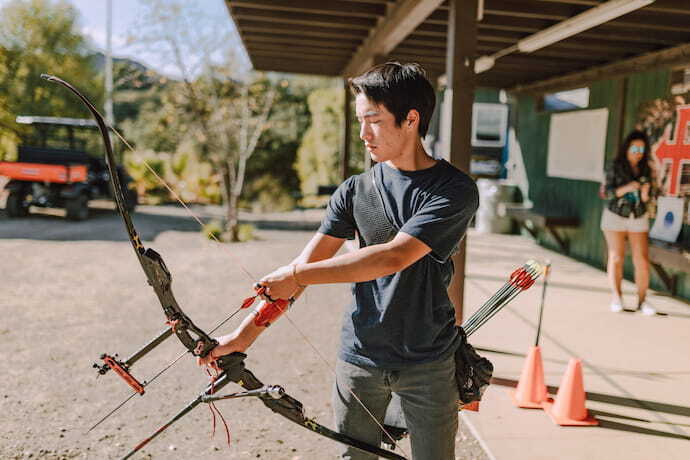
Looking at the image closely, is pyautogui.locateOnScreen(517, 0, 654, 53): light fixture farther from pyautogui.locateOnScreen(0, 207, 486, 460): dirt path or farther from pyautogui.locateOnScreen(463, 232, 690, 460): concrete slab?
pyautogui.locateOnScreen(0, 207, 486, 460): dirt path

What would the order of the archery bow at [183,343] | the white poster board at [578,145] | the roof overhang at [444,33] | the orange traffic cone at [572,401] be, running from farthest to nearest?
1. the white poster board at [578,145]
2. the roof overhang at [444,33]
3. the orange traffic cone at [572,401]
4. the archery bow at [183,343]

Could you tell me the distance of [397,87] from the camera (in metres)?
1.66

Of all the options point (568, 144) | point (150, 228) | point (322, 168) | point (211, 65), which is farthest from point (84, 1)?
point (568, 144)

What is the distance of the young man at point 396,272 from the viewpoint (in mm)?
1639

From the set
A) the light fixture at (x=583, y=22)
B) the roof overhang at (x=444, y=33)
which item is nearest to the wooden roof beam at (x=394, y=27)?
the roof overhang at (x=444, y=33)

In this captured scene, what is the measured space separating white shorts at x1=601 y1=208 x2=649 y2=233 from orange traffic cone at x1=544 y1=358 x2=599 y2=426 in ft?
8.69

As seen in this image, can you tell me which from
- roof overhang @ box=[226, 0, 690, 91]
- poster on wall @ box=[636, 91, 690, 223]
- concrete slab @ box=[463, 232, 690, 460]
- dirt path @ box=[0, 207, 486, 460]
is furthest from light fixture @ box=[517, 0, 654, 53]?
dirt path @ box=[0, 207, 486, 460]

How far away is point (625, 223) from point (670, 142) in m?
1.64

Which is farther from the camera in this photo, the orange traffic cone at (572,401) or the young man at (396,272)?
the orange traffic cone at (572,401)

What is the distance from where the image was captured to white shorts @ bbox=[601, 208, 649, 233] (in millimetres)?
5594

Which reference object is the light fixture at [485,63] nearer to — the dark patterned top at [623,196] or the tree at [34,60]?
the dark patterned top at [623,196]

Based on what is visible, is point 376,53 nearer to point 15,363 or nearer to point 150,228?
point 15,363

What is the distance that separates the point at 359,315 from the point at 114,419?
2.35 meters

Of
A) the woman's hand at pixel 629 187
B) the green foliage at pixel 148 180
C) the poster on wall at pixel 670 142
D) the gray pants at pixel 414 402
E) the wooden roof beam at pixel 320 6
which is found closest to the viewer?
the gray pants at pixel 414 402
